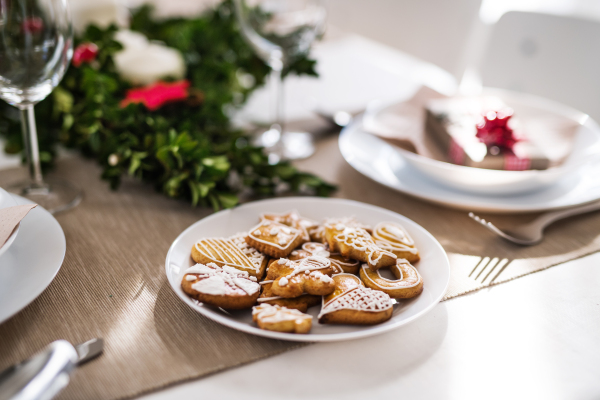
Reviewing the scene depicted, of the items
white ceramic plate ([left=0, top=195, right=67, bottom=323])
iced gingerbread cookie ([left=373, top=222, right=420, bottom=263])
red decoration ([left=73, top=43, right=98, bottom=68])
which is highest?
red decoration ([left=73, top=43, right=98, bottom=68])

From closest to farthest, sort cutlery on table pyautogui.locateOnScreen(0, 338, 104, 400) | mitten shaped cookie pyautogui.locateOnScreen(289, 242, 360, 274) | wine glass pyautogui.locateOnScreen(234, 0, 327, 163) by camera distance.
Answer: cutlery on table pyautogui.locateOnScreen(0, 338, 104, 400)
mitten shaped cookie pyautogui.locateOnScreen(289, 242, 360, 274)
wine glass pyautogui.locateOnScreen(234, 0, 327, 163)

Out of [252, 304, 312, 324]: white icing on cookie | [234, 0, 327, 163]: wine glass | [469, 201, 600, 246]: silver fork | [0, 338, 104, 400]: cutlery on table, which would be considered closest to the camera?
[0, 338, 104, 400]: cutlery on table

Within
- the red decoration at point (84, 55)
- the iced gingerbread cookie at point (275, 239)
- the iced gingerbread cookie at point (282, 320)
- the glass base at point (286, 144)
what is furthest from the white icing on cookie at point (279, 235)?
the red decoration at point (84, 55)

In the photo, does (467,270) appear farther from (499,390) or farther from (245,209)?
(245,209)

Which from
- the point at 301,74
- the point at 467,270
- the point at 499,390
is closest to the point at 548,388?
the point at 499,390

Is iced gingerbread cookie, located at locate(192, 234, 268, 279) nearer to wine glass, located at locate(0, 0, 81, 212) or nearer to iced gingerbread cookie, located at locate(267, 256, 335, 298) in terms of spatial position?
iced gingerbread cookie, located at locate(267, 256, 335, 298)

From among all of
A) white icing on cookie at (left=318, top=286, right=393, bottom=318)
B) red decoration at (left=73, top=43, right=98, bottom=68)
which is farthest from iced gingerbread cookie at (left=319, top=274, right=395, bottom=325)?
red decoration at (left=73, top=43, right=98, bottom=68)

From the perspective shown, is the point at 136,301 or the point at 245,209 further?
the point at 245,209
